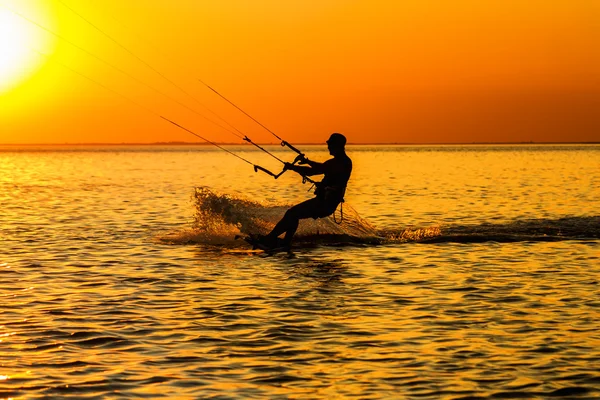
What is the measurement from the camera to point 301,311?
13.0m

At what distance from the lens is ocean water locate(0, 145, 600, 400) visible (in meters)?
9.41

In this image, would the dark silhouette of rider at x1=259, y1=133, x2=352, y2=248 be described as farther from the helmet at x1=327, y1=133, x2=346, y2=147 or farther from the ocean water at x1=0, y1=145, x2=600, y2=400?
the ocean water at x1=0, y1=145, x2=600, y2=400

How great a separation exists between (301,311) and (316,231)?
31.6ft

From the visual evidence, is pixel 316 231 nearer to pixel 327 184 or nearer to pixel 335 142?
pixel 327 184

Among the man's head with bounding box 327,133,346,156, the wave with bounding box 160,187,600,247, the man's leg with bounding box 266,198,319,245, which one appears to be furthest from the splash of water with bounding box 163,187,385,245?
the man's head with bounding box 327,133,346,156

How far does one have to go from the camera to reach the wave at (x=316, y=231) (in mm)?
22047

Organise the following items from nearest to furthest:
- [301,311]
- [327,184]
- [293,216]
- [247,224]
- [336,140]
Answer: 1. [301,311]
2. [336,140]
3. [327,184]
4. [293,216]
5. [247,224]

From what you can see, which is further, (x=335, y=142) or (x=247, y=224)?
(x=247, y=224)

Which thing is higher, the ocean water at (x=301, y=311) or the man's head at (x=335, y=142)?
the man's head at (x=335, y=142)

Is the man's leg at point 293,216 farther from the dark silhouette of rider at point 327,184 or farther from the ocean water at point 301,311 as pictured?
the ocean water at point 301,311

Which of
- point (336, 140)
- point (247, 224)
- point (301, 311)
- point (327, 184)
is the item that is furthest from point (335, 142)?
point (301, 311)

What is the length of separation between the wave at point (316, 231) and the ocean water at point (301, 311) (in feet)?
0.16

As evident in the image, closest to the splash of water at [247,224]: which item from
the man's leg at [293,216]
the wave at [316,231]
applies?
the wave at [316,231]

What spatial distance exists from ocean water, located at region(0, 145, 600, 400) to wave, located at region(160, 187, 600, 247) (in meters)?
0.05
